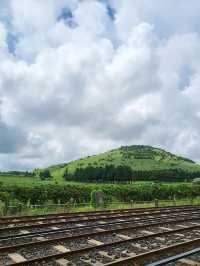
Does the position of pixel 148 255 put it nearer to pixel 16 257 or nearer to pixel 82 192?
pixel 16 257

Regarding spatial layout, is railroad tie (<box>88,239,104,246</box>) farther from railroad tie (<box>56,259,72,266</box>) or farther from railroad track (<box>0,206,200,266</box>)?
railroad tie (<box>56,259,72,266</box>)

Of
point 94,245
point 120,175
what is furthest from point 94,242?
point 120,175

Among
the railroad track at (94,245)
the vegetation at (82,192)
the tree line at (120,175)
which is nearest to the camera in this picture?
the railroad track at (94,245)

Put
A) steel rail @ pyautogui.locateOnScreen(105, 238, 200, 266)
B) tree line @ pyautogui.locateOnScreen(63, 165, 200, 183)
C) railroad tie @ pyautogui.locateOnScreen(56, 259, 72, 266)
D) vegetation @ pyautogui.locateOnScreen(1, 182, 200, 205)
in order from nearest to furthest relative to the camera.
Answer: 1. steel rail @ pyautogui.locateOnScreen(105, 238, 200, 266)
2. railroad tie @ pyautogui.locateOnScreen(56, 259, 72, 266)
3. vegetation @ pyautogui.locateOnScreen(1, 182, 200, 205)
4. tree line @ pyautogui.locateOnScreen(63, 165, 200, 183)

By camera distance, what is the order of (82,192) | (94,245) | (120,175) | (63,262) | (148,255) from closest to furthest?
(63,262) < (148,255) < (94,245) < (82,192) < (120,175)

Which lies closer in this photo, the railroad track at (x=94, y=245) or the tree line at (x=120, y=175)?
the railroad track at (x=94, y=245)

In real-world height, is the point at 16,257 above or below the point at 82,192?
below

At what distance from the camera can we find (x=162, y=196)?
56.0 metres

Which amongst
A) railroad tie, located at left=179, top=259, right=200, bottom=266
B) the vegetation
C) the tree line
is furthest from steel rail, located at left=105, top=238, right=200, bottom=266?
the tree line

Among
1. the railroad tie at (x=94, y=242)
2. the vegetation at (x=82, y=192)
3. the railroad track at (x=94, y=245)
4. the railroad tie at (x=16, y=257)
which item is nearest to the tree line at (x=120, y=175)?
the vegetation at (x=82, y=192)

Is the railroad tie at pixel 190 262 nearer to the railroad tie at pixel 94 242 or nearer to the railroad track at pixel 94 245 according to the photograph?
the railroad track at pixel 94 245

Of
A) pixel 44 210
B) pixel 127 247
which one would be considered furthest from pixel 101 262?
pixel 44 210

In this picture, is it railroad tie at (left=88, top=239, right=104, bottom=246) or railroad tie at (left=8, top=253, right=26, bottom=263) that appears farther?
railroad tie at (left=88, top=239, right=104, bottom=246)

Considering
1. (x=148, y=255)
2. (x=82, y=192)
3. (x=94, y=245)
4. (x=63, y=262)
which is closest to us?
(x=63, y=262)
